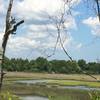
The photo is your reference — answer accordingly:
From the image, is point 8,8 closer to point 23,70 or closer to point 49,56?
point 49,56

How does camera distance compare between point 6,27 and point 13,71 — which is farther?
point 13,71

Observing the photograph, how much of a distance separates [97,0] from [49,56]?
1.32 meters

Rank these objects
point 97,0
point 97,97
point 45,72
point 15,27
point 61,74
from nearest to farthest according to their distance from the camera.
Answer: point 97,97 < point 97,0 < point 15,27 < point 61,74 < point 45,72

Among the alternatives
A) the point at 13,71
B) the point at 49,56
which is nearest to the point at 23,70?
the point at 13,71

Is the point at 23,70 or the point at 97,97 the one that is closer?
the point at 97,97

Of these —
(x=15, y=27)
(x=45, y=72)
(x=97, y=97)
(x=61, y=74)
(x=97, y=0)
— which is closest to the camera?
(x=97, y=97)

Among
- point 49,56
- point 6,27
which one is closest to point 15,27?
point 6,27

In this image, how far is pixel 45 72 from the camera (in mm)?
107438

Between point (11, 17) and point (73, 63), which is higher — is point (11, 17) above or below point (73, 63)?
above

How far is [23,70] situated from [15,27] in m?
100.0

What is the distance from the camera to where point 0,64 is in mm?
5980

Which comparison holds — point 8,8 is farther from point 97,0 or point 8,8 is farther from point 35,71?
point 35,71

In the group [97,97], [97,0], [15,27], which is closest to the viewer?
→ [97,97]

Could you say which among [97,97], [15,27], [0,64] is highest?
[15,27]
